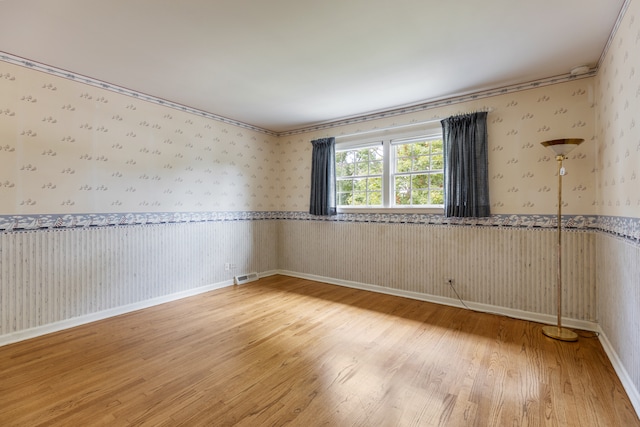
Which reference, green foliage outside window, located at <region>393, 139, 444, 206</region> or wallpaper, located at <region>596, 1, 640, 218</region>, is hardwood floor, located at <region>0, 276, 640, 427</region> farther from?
green foliage outside window, located at <region>393, 139, 444, 206</region>

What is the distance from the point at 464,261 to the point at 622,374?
1718 mm

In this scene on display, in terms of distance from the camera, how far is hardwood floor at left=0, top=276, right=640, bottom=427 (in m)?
1.75

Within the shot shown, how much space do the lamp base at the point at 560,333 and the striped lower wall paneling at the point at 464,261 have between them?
267 millimetres

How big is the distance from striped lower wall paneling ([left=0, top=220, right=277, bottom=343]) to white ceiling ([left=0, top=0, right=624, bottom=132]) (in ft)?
5.82

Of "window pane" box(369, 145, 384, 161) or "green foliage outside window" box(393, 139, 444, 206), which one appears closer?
"green foliage outside window" box(393, 139, 444, 206)

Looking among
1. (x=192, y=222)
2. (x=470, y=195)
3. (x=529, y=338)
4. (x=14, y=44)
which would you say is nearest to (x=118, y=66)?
(x=14, y=44)

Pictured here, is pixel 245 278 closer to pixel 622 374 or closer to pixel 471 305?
pixel 471 305

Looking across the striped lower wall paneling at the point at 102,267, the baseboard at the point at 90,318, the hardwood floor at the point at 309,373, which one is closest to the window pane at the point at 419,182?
the hardwood floor at the point at 309,373

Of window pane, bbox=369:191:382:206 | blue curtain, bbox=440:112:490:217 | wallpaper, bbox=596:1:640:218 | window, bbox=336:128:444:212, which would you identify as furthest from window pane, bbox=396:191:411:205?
wallpaper, bbox=596:1:640:218

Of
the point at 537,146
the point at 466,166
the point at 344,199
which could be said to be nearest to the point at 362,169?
the point at 344,199

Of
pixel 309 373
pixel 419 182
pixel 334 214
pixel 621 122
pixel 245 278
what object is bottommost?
pixel 309 373

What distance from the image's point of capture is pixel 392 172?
4.32 metres

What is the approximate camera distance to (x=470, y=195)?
354 cm

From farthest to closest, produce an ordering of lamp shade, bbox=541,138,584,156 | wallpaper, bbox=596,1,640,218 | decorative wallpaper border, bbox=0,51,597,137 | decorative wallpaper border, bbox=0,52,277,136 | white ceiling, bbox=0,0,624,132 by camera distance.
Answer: decorative wallpaper border, bbox=0,51,597,137
decorative wallpaper border, bbox=0,52,277,136
lamp shade, bbox=541,138,584,156
white ceiling, bbox=0,0,624,132
wallpaper, bbox=596,1,640,218
